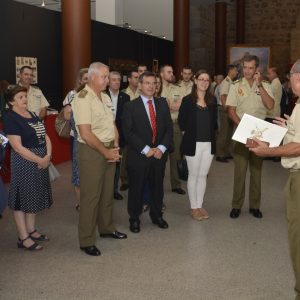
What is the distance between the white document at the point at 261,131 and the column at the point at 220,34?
48.0 feet

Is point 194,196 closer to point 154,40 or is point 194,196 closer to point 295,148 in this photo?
point 295,148

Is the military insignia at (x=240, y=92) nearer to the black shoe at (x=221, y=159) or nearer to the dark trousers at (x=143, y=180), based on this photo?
the dark trousers at (x=143, y=180)

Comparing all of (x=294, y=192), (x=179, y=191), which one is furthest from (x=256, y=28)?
(x=294, y=192)

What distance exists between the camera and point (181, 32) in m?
14.0

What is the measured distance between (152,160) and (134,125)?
0.36 metres

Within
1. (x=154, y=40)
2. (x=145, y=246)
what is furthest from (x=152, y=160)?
(x=154, y=40)

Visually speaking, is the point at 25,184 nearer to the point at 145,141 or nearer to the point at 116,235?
the point at 116,235

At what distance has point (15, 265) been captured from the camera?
12.2ft

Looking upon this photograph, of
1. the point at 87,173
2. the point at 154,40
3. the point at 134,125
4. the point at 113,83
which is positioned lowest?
the point at 87,173

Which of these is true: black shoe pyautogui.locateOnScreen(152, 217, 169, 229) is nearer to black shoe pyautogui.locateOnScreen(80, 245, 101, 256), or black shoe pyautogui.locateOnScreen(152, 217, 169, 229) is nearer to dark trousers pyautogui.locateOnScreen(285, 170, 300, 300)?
black shoe pyautogui.locateOnScreen(80, 245, 101, 256)

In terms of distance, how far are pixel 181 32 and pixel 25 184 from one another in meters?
10.9

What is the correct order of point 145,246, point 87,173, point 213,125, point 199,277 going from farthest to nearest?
point 213,125
point 145,246
point 87,173
point 199,277

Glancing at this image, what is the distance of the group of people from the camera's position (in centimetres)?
370

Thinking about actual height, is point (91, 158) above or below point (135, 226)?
above
